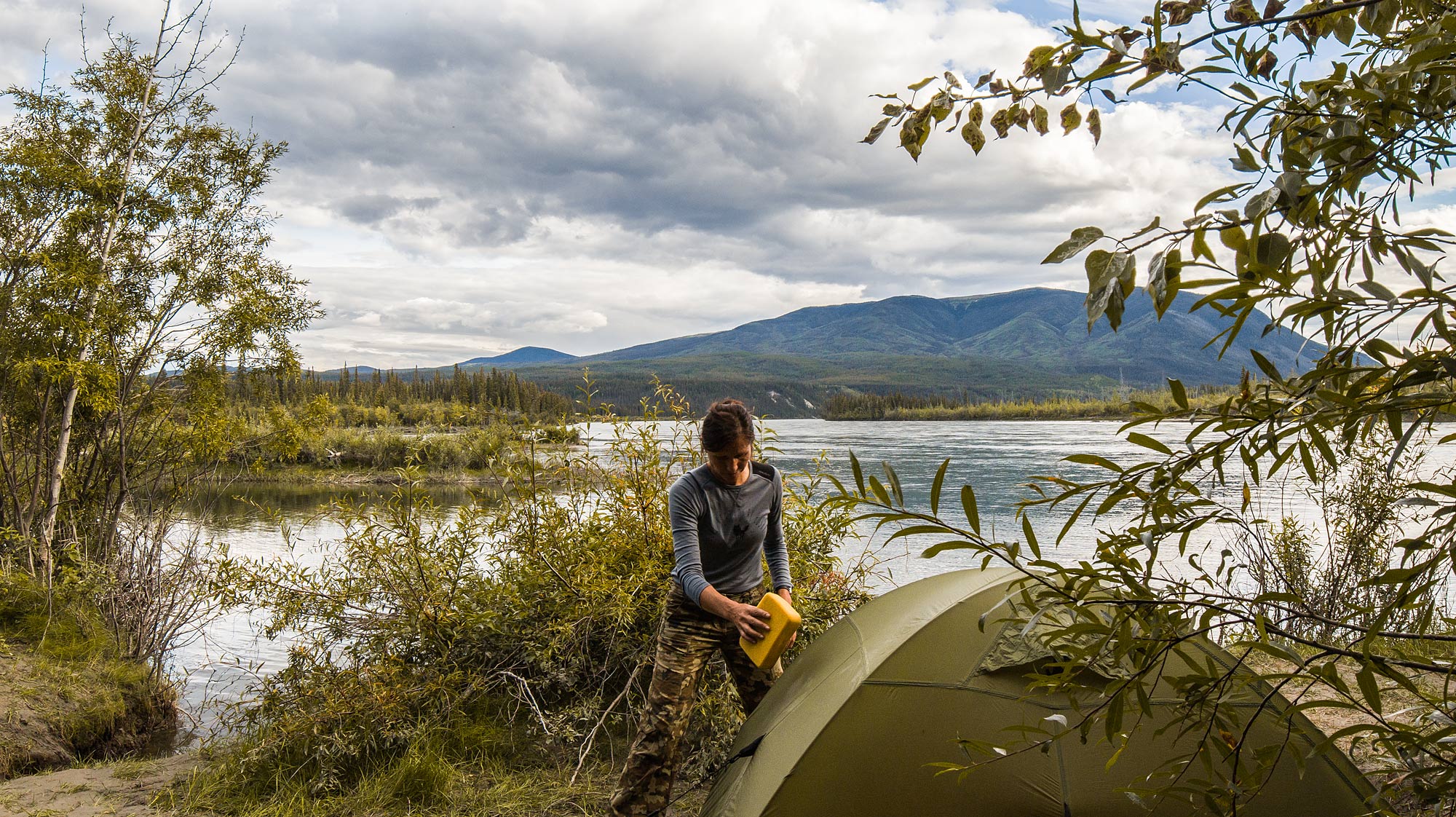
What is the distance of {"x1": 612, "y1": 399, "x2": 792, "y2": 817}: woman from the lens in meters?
3.81

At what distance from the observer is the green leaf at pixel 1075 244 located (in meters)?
1.13

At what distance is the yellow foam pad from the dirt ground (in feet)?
A: 11.3

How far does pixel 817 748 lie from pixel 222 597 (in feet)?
15.1

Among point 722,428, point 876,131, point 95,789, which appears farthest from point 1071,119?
point 95,789

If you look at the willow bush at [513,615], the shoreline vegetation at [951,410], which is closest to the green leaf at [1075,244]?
the willow bush at [513,615]

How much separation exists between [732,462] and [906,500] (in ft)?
62.7

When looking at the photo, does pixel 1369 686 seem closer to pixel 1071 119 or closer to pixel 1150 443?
pixel 1150 443

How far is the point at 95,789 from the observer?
5.20 meters

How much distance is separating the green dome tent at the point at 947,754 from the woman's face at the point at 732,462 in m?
0.94

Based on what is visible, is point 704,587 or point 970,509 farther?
point 704,587

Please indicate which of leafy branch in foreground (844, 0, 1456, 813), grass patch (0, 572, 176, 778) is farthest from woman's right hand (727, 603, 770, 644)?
grass patch (0, 572, 176, 778)

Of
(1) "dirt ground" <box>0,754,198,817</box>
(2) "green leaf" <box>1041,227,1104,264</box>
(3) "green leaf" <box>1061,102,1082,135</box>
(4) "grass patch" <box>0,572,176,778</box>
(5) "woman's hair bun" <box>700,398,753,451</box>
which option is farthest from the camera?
(4) "grass patch" <box>0,572,176,778</box>

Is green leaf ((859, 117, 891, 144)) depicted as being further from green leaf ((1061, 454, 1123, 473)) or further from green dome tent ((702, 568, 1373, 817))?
green dome tent ((702, 568, 1373, 817))

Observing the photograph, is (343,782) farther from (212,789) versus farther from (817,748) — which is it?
(817,748)
